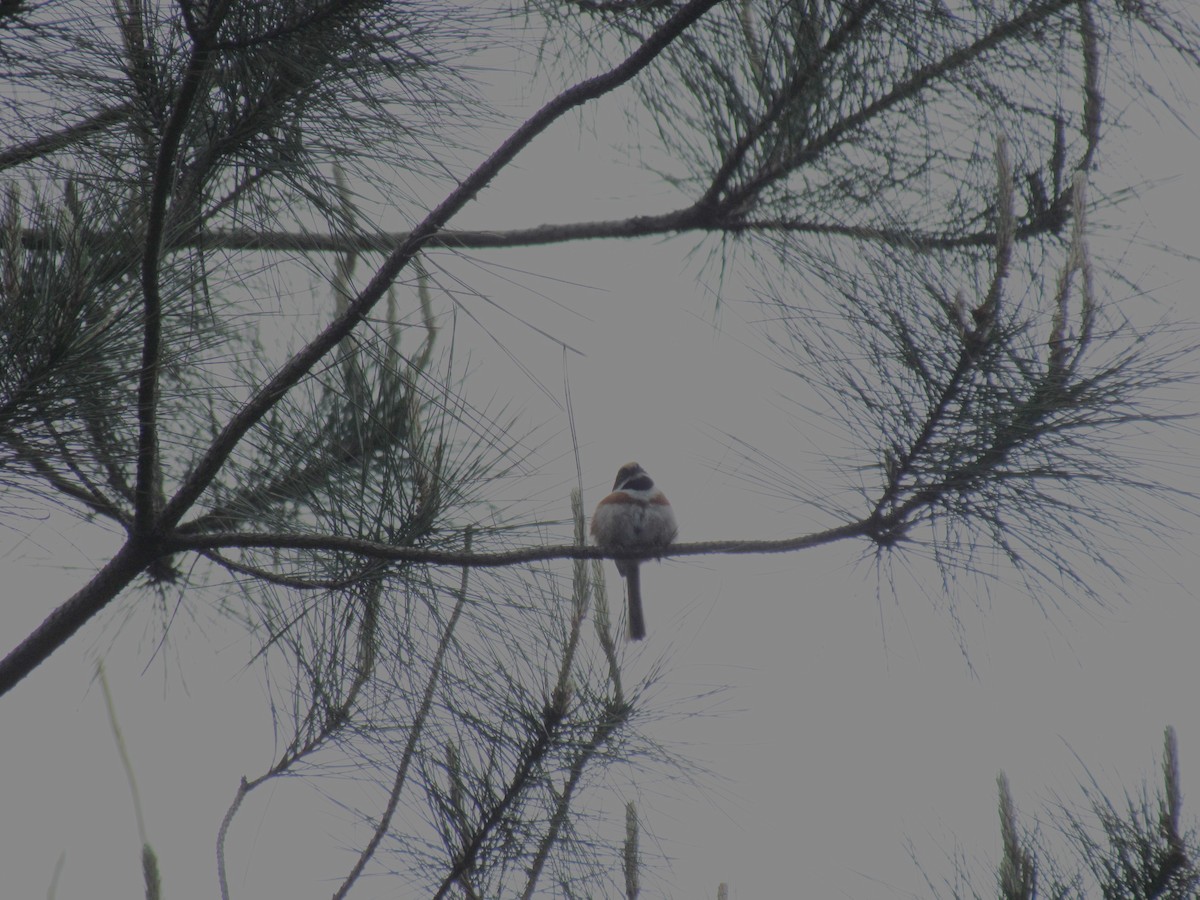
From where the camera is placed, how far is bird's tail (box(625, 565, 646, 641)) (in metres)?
4.16

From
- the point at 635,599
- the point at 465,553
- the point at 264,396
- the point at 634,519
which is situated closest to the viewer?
the point at 264,396

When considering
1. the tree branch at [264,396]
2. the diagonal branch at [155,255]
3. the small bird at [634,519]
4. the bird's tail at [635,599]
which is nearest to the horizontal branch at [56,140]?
the diagonal branch at [155,255]

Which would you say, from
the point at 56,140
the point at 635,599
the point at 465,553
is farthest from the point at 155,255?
the point at 635,599

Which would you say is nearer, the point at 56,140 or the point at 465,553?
the point at 56,140

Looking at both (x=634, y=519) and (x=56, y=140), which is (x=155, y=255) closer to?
(x=56, y=140)

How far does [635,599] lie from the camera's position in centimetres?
418

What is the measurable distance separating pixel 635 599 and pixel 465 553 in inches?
93.3

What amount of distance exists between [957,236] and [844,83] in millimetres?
395

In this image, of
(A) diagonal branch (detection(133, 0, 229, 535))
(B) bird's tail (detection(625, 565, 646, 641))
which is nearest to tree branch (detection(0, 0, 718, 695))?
(A) diagonal branch (detection(133, 0, 229, 535))

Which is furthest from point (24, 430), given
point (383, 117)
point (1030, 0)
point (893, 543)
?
point (1030, 0)

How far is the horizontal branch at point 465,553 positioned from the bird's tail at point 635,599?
2.30 m

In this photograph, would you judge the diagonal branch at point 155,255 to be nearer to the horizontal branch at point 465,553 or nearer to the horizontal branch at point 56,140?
the horizontal branch at point 465,553

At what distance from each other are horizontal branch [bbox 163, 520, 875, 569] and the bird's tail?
90.7 inches

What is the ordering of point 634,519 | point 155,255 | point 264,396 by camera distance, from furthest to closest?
point 634,519 < point 264,396 < point 155,255
